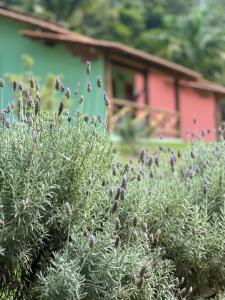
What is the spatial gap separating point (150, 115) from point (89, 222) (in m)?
17.3

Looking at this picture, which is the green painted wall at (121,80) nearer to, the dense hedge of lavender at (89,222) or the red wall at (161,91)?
the red wall at (161,91)

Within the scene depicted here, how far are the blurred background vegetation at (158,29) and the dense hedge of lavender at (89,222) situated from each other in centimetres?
2884

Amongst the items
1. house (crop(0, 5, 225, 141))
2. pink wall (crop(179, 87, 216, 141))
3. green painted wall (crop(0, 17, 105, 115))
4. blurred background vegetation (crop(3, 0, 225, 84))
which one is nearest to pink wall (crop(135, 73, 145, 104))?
house (crop(0, 5, 225, 141))

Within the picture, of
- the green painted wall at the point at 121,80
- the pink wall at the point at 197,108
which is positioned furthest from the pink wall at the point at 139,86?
the pink wall at the point at 197,108

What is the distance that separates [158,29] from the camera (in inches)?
1474

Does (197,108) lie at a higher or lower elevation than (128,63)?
lower

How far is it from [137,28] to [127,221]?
3681cm

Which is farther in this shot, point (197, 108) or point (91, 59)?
point (197, 108)

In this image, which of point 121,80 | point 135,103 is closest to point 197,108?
point 121,80

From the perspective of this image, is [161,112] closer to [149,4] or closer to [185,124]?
[185,124]

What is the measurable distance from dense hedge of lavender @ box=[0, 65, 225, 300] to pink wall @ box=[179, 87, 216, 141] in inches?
830

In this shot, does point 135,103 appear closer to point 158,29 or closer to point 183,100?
point 183,100

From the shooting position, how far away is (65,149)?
351 centimetres

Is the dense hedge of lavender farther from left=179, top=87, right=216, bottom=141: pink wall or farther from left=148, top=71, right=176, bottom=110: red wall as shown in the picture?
left=179, top=87, right=216, bottom=141: pink wall
